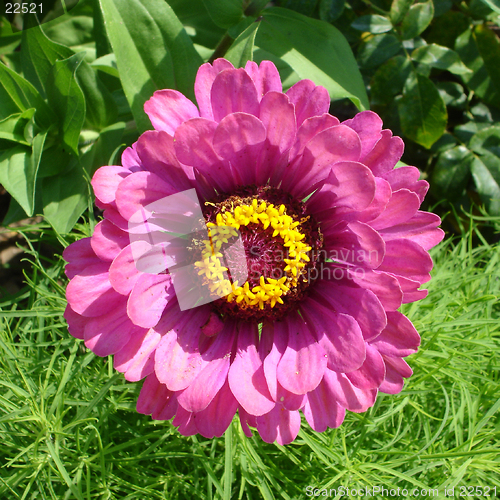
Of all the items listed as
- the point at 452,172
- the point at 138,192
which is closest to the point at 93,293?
the point at 138,192

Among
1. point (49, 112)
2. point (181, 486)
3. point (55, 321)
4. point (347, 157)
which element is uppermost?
point (347, 157)

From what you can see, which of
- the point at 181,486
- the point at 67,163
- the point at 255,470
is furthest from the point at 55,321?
the point at 255,470

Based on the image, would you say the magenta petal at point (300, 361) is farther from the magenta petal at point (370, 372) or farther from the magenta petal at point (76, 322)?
the magenta petal at point (76, 322)

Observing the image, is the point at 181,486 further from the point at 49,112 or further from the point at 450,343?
the point at 49,112

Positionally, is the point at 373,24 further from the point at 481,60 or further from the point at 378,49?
the point at 481,60

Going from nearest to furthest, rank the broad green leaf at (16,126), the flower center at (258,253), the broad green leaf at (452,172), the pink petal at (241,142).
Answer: the pink petal at (241,142) < the flower center at (258,253) < the broad green leaf at (16,126) < the broad green leaf at (452,172)

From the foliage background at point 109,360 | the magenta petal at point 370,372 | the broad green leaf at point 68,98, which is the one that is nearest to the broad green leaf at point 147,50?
the foliage background at point 109,360
